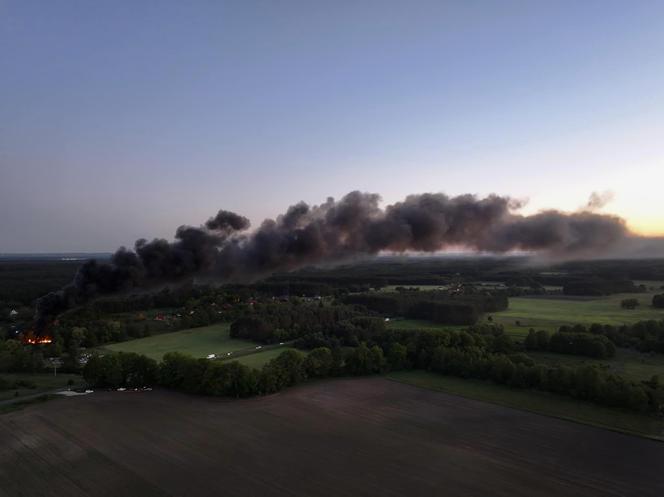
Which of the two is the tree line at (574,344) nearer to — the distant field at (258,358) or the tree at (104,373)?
the distant field at (258,358)

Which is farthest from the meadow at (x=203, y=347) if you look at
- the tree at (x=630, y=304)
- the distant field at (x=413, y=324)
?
the tree at (x=630, y=304)

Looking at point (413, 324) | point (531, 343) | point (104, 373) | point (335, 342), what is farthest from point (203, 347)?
point (531, 343)

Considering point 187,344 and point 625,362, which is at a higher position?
point 187,344

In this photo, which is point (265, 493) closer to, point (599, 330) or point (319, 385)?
point (319, 385)

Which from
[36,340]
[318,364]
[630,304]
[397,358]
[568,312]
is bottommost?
[568,312]

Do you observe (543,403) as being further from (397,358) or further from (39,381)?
(39,381)

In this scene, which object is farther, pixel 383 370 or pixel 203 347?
pixel 203 347
